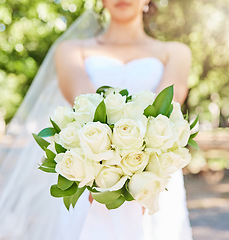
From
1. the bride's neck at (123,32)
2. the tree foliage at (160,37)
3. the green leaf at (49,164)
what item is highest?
the tree foliage at (160,37)

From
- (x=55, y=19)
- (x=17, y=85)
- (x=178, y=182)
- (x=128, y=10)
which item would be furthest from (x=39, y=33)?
(x=178, y=182)

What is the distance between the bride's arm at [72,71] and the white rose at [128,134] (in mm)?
1003

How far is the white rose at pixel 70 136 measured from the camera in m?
1.35

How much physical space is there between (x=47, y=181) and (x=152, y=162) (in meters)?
1.63

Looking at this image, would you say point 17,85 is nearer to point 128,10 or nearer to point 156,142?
point 128,10

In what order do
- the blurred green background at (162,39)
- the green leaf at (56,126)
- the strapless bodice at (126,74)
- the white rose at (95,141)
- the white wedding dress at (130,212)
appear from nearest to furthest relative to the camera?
1. the white rose at (95,141)
2. the green leaf at (56,126)
3. the white wedding dress at (130,212)
4. the strapless bodice at (126,74)
5. the blurred green background at (162,39)

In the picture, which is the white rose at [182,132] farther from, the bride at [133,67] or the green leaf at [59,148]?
the bride at [133,67]

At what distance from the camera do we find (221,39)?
670 cm

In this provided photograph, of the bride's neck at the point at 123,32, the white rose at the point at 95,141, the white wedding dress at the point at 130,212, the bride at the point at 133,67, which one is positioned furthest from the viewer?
the bride's neck at the point at 123,32

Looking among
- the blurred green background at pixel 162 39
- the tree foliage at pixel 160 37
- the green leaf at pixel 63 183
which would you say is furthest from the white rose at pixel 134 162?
the tree foliage at pixel 160 37

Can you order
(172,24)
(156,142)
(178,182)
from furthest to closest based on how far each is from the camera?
1. (172,24)
2. (178,182)
3. (156,142)

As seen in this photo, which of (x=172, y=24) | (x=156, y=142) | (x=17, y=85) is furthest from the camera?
(x=172, y=24)

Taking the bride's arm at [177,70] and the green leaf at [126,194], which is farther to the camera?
the bride's arm at [177,70]

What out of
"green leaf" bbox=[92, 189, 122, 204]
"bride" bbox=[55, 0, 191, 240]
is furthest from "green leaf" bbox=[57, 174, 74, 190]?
"bride" bbox=[55, 0, 191, 240]
